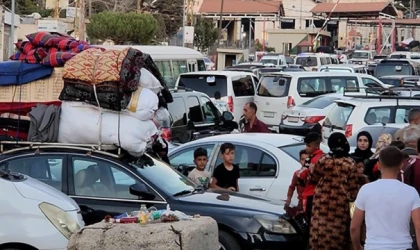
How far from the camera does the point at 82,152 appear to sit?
902 cm

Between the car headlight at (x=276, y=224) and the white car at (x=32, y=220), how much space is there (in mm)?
2047

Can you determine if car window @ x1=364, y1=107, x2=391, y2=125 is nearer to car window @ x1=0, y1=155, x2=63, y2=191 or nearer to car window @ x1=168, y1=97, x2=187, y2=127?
car window @ x1=168, y1=97, x2=187, y2=127

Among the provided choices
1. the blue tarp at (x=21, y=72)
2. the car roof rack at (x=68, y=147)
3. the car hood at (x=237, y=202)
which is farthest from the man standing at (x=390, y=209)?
the blue tarp at (x=21, y=72)

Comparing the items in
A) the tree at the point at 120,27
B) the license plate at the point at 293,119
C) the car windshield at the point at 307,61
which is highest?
the tree at the point at 120,27

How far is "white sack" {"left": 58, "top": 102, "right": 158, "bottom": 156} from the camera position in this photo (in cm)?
896

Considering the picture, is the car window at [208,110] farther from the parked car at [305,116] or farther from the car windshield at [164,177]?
the car windshield at [164,177]

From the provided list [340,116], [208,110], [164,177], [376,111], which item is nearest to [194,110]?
[208,110]

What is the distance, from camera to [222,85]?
78.0 ft

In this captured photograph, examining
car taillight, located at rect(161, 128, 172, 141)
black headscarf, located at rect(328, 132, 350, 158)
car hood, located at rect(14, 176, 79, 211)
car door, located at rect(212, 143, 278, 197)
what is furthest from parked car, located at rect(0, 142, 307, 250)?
car taillight, located at rect(161, 128, 172, 141)

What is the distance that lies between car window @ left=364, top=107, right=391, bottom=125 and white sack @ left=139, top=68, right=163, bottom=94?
7.73 meters

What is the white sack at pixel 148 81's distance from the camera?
9242 millimetres

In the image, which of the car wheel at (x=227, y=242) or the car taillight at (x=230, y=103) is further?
the car taillight at (x=230, y=103)

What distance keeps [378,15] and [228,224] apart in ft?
210

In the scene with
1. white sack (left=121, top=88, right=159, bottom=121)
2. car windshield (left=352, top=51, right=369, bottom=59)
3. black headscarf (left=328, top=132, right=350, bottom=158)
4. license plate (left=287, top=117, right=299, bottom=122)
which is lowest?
license plate (left=287, top=117, right=299, bottom=122)
